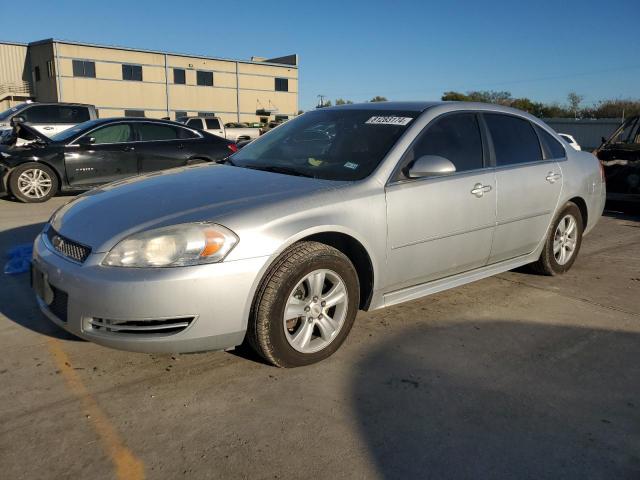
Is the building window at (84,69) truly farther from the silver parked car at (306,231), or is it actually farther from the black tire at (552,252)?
the black tire at (552,252)

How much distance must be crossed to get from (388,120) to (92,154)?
655 centimetres

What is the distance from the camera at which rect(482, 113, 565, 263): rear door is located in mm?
4164

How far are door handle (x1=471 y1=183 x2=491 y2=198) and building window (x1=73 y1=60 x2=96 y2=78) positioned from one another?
42.1 meters

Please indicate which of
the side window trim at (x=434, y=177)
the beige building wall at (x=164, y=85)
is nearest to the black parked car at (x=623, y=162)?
the side window trim at (x=434, y=177)

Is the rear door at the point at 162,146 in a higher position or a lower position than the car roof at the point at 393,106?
lower

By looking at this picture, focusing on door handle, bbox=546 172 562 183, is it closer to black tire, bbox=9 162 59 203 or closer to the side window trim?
the side window trim

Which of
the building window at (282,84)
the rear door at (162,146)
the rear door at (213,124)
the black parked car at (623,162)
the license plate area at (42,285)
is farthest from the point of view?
the building window at (282,84)

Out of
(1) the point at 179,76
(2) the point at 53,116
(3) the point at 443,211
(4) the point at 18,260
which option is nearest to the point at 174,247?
(3) the point at 443,211

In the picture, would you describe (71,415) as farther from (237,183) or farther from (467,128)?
(467,128)

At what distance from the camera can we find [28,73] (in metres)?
43.4

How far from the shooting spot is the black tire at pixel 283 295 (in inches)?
113

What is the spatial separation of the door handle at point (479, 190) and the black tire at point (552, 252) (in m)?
1.10

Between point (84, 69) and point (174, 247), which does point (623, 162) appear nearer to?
point (174, 247)

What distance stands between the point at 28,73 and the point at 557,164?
48.0 metres
